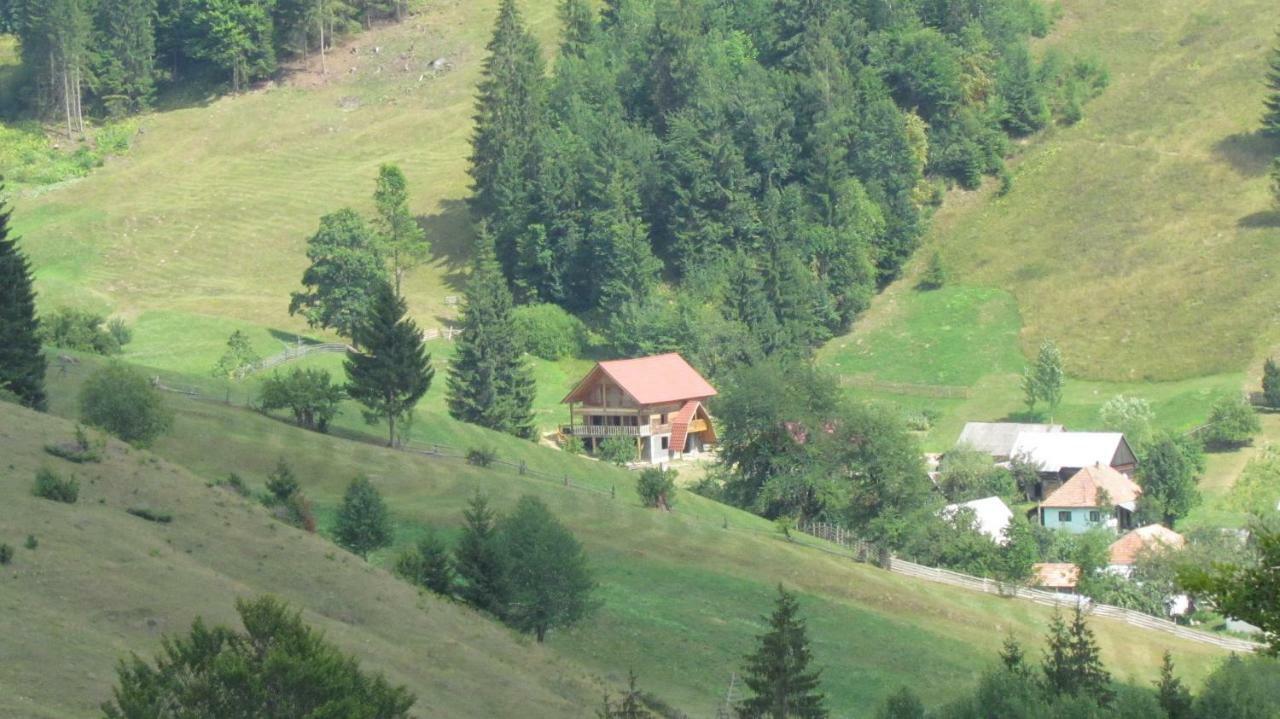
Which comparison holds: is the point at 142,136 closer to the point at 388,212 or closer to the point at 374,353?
the point at 388,212

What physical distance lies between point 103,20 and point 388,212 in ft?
154

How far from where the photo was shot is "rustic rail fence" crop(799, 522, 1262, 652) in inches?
3147

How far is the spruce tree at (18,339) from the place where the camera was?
234 ft

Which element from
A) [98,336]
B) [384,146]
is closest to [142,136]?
[384,146]

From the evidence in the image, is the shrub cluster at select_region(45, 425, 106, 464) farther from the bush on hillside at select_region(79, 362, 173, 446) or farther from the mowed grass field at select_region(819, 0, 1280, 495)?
the mowed grass field at select_region(819, 0, 1280, 495)

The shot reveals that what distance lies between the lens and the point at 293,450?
77688 millimetres

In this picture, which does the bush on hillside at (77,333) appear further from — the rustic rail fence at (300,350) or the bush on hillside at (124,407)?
the bush on hillside at (124,407)

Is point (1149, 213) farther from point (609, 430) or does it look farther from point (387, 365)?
point (387, 365)

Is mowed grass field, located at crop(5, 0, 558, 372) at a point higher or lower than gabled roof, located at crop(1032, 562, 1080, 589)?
higher

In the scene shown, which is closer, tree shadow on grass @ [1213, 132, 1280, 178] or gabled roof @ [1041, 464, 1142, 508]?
gabled roof @ [1041, 464, 1142, 508]

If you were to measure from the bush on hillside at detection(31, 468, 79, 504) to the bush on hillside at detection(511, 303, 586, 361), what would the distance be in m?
67.5

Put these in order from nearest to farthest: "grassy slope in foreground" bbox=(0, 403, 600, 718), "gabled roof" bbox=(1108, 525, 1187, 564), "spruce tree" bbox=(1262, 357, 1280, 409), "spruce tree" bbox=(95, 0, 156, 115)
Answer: "grassy slope in foreground" bbox=(0, 403, 600, 718) → "gabled roof" bbox=(1108, 525, 1187, 564) → "spruce tree" bbox=(1262, 357, 1280, 409) → "spruce tree" bbox=(95, 0, 156, 115)

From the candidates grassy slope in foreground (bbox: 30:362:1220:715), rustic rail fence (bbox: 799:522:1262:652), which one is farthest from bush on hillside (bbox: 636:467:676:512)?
rustic rail fence (bbox: 799:522:1262:652)

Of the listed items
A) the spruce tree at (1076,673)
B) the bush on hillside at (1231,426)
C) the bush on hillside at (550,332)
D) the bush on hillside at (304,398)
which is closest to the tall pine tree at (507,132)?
the bush on hillside at (550,332)
